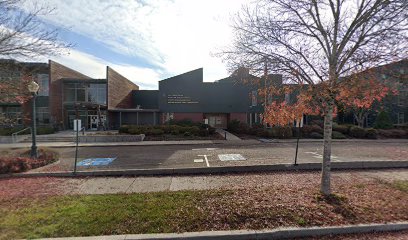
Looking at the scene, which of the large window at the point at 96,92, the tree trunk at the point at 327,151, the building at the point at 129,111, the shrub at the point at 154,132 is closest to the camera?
the tree trunk at the point at 327,151

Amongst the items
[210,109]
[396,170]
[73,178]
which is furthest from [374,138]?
[73,178]

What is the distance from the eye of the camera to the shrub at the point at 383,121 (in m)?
27.2

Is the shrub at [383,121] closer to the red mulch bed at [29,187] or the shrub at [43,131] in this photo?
the red mulch bed at [29,187]

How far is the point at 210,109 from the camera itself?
103 feet

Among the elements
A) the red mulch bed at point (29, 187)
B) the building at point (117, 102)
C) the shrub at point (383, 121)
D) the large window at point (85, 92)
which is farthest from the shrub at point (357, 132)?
the large window at point (85, 92)

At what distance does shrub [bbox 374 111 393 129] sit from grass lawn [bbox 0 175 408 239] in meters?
27.6

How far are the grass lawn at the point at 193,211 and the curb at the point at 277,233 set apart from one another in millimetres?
142

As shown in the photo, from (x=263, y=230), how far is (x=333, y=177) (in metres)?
4.90

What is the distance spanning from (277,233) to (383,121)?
106ft

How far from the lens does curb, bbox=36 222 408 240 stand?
3684 mm

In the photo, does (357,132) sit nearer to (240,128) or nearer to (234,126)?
(240,128)

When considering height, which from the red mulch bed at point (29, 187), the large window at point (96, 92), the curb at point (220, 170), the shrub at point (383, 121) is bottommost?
the red mulch bed at point (29, 187)

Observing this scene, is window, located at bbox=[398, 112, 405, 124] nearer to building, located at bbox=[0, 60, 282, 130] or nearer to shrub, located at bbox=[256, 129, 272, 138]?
building, located at bbox=[0, 60, 282, 130]

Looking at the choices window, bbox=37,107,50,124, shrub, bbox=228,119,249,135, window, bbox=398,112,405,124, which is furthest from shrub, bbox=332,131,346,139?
window, bbox=37,107,50,124
